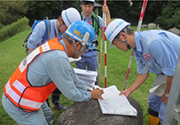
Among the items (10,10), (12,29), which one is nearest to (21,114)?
(12,29)

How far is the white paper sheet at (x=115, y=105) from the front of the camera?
80.6 inches

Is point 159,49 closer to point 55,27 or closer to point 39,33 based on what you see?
point 55,27

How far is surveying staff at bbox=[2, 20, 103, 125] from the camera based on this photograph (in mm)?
1604

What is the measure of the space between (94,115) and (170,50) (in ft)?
4.03

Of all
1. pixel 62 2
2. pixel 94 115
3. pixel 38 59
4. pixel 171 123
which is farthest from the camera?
pixel 62 2

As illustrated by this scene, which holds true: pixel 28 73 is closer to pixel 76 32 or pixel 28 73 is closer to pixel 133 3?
pixel 76 32

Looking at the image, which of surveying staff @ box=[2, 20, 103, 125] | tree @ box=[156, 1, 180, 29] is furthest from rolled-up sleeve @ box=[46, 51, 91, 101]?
tree @ box=[156, 1, 180, 29]

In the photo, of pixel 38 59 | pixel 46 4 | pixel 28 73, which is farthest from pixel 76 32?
pixel 46 4

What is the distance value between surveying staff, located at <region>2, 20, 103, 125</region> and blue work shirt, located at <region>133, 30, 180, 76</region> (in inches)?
25.3

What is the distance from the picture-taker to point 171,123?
1415 mm

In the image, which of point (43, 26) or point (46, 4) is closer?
point (43, 26)

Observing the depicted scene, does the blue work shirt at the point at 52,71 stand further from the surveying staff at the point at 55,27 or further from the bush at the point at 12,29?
the bush at the point at 12,29

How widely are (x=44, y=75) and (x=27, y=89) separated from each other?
24 centimetres

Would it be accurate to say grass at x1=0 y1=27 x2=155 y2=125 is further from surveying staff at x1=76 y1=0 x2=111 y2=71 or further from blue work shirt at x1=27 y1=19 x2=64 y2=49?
blue work shirt at x1=27 y1=19 x2=64 y2=49
